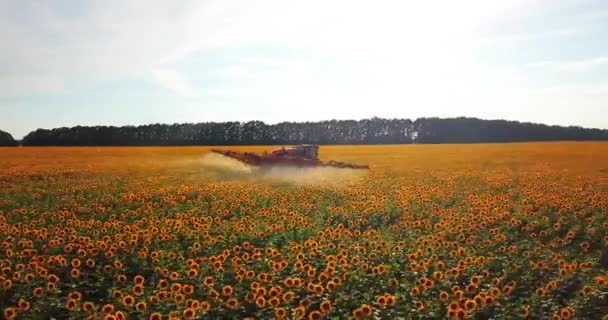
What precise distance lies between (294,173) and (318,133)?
86.2ft

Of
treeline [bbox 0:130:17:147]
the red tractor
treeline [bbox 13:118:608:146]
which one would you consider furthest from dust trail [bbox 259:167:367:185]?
treeline [bbox 0:130:17:147]

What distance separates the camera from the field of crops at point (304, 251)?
772cm

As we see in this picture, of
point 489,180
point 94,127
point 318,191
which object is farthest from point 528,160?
point 94,127

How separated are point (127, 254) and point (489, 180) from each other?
48.8 feet

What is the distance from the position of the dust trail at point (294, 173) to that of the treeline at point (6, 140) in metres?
25.4

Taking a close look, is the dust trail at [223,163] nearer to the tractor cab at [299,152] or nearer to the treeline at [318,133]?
the tractor cab at [299,152]

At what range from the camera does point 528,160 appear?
29969 millimetres

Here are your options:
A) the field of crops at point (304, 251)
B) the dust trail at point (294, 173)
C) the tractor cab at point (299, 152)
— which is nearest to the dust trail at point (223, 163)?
the dust trail at point (294, 173)

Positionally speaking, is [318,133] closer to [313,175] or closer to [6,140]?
[6,140]

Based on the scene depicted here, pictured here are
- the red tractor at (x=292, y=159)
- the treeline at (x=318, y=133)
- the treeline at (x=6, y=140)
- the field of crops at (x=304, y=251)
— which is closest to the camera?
the field of crops at (x=304, y=251)

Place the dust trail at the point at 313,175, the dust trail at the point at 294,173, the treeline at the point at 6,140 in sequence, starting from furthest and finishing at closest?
the treeline at the point at 6,140
the dust trail at the point at 294,173
the dust trail at the point at 313,175

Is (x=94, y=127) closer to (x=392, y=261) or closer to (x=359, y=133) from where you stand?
(x=359, y=133)

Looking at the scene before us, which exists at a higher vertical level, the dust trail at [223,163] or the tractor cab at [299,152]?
the tractor cab at [299,152]

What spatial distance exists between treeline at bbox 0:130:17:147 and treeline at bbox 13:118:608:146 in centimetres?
159
